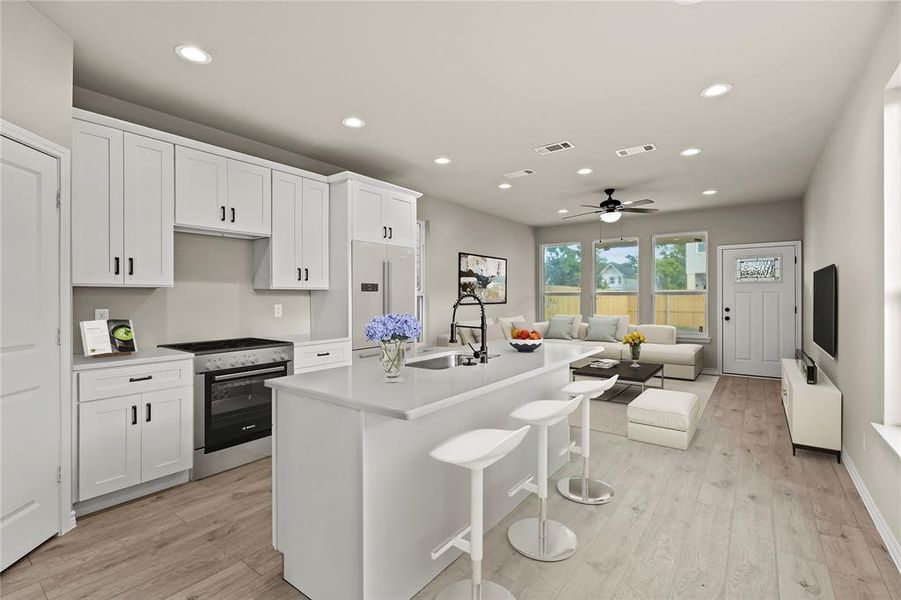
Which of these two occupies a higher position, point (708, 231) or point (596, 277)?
point (708, 231)

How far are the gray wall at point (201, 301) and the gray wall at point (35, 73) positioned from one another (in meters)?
1.14

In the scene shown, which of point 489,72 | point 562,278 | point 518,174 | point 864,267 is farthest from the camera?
point 562,278

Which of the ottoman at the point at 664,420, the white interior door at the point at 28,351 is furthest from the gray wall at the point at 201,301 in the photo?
the ottoman at the point at 664,420

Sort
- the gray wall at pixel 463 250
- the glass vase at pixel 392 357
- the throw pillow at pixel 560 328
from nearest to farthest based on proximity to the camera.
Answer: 1. the glass vase at pixel 392 357
2. the gray wall at pixel 463 250
3. the throw pillow at pixel 560 328

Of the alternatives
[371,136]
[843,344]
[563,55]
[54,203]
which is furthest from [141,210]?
[843,344]

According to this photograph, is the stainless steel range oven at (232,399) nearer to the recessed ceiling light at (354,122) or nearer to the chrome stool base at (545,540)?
the recessed ceiling light at (354,122)

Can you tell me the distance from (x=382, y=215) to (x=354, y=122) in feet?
3.74

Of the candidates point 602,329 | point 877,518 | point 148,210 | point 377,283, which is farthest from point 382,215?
point 602,329

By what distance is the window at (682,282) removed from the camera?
748 centimetres

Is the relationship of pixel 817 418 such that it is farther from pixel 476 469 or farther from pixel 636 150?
pixel 476 469

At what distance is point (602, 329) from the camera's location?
756 cm

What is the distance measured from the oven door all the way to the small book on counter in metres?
0.57

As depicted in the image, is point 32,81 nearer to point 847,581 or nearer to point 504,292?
point 847,581

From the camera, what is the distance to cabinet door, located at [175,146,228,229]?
10.6 feet
